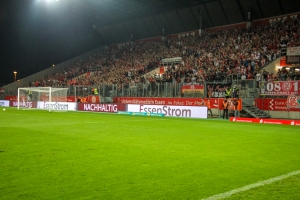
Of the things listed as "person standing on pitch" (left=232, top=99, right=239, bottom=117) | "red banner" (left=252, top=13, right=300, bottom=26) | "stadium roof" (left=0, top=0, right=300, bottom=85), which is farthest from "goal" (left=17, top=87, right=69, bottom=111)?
"red banner" (left=252, top=13, right=300, bottom=26)

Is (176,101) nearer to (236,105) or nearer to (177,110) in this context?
(177,110)

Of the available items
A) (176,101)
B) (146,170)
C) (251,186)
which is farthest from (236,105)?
(251,186)

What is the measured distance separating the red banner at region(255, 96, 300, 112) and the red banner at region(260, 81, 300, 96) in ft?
2.17

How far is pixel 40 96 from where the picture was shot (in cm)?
3997

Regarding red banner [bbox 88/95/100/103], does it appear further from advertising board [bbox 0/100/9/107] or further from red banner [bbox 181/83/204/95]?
advertising board [bbox 0/100/9/107]

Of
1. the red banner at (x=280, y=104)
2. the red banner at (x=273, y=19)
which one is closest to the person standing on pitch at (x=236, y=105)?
the red banner at (x=280, y=104)

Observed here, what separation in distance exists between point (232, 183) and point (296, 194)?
1.13 m

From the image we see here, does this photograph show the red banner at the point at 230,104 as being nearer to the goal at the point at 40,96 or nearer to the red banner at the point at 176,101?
the red banner at the point at 176,101

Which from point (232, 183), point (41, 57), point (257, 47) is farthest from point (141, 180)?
point (41, 57)

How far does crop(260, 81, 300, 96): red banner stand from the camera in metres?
23.2

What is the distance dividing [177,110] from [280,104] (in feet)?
28.7

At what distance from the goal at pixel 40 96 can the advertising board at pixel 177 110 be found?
11129mm

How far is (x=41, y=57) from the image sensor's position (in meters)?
60.1

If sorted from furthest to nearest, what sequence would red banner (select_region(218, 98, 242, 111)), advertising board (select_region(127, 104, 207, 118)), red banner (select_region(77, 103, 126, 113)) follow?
1. red banner (select_region(77, 103, 126, 113))
2. advertising board (select_region(127, 104, 207, 118))
3. red banner (select_region(218, 98, 242, 111))
